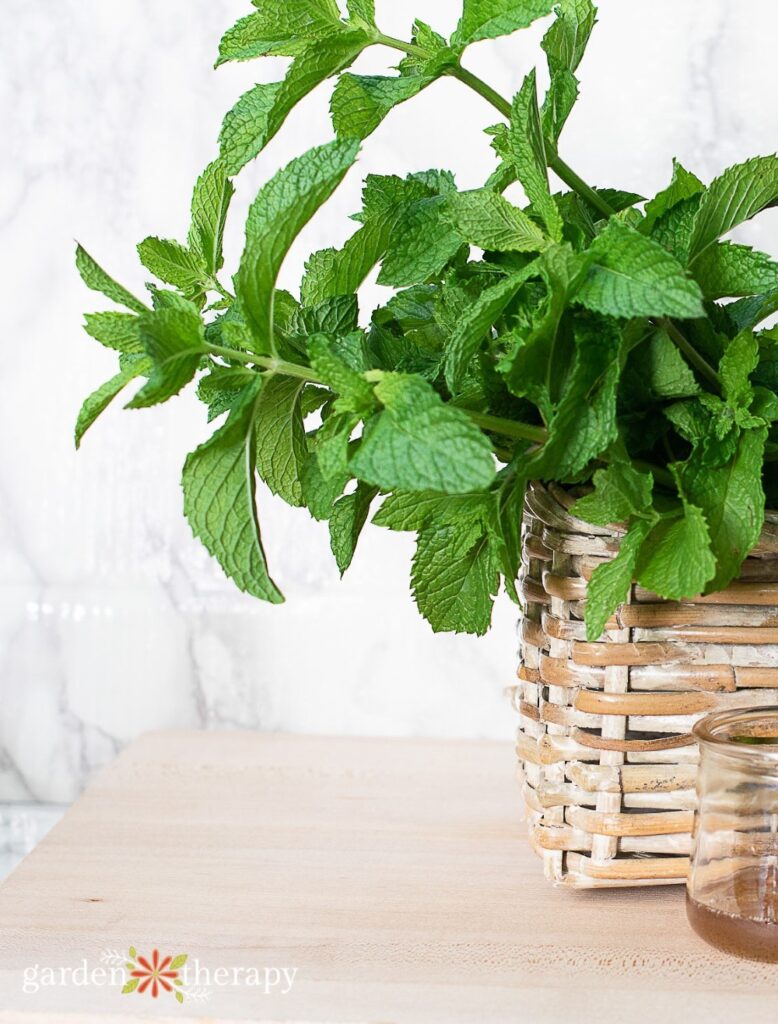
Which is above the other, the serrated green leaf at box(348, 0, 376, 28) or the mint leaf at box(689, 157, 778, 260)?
the serrated green leaf at box(348, 0, 376, 28)

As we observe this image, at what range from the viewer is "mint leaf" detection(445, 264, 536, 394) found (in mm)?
484

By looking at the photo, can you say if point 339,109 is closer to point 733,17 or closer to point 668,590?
point 668,590

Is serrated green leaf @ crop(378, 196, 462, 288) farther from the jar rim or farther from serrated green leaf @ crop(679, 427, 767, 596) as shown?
the jar rim

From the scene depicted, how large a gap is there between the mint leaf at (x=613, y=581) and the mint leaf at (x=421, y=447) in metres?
0.11

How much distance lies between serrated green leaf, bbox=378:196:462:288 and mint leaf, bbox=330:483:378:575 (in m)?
0.11

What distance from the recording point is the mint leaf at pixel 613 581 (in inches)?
20.3

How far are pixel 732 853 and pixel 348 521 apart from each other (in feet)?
0.81

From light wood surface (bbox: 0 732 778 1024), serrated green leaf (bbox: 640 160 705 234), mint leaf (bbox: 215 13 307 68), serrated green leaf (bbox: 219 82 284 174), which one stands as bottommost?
light wood surface (bbox: 0 732 778 1024)

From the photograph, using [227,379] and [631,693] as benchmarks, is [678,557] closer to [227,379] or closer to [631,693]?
[631,693]

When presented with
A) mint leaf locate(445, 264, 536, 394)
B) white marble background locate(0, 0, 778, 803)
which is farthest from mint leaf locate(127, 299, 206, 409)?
white marble background locate(0, 0, 778, 803)

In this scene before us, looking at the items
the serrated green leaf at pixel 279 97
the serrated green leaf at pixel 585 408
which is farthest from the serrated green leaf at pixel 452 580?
the serrated green leaf at pixel 279 97

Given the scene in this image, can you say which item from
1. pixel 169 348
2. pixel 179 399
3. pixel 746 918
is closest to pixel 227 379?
pixel 169 348

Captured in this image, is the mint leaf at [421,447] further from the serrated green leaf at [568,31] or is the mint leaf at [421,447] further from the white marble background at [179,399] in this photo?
the white marble background at [179,399]

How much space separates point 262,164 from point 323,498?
0.49 m
